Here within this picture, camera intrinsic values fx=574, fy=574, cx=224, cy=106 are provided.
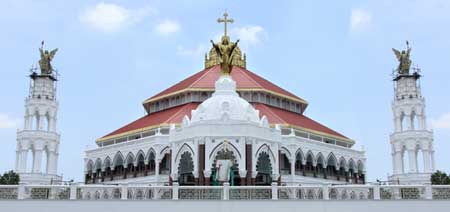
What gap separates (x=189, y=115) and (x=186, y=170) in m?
10.3

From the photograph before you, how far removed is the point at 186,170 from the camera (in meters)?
37.8

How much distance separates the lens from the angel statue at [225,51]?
39.1m

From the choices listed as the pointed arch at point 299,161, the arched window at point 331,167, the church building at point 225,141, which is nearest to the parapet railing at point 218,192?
the church building at point 225,141

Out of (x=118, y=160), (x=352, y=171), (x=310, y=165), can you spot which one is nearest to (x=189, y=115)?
(x=118, y=160)

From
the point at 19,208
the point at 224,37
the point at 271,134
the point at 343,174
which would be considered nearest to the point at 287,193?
the point at 19,208

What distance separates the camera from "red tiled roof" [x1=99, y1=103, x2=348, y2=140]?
47.5 m

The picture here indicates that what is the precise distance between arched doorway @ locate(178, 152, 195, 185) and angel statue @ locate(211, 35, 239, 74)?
21.8ft

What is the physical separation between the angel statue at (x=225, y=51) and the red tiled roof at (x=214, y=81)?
37.0 ft

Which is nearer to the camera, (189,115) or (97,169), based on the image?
(189,115)

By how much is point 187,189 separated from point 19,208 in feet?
A: 19.7

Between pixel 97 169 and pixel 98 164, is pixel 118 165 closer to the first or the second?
pixel 98 164

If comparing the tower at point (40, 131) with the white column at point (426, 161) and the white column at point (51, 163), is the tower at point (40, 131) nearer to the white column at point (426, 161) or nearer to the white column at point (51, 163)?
the white column at point (51, 163)

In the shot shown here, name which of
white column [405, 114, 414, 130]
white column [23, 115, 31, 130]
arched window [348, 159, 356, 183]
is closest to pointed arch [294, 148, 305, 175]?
arched window [348, 159, 356, 183]

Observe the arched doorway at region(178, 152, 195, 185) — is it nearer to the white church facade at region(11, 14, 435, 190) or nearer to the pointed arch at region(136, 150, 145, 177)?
the white church facade at region(11, 14, 435, 190)
